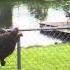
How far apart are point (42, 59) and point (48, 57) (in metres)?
0.20

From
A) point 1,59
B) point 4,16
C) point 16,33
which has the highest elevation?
Answer: point 16,33

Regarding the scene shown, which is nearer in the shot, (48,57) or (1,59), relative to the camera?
(1,59)

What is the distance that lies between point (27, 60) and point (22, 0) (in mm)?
33133

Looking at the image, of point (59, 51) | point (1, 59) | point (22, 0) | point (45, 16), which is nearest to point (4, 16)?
point (45, 16)

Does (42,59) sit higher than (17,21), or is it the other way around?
(42,59)

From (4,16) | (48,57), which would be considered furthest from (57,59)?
(4,16)

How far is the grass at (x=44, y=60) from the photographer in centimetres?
578

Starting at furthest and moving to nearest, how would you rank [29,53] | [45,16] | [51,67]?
1. [45,16]
2. [29,53]
3. [51,67]

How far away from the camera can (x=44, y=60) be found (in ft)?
20.9

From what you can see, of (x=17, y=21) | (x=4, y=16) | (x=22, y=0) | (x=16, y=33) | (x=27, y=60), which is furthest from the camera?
(x=22, y=0)

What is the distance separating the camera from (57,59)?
6395 millimetres

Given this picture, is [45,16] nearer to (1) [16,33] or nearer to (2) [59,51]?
(2) [59,51]

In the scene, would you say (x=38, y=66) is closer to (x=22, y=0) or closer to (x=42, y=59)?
(x=42, y=59)

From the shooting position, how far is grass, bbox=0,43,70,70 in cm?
578
